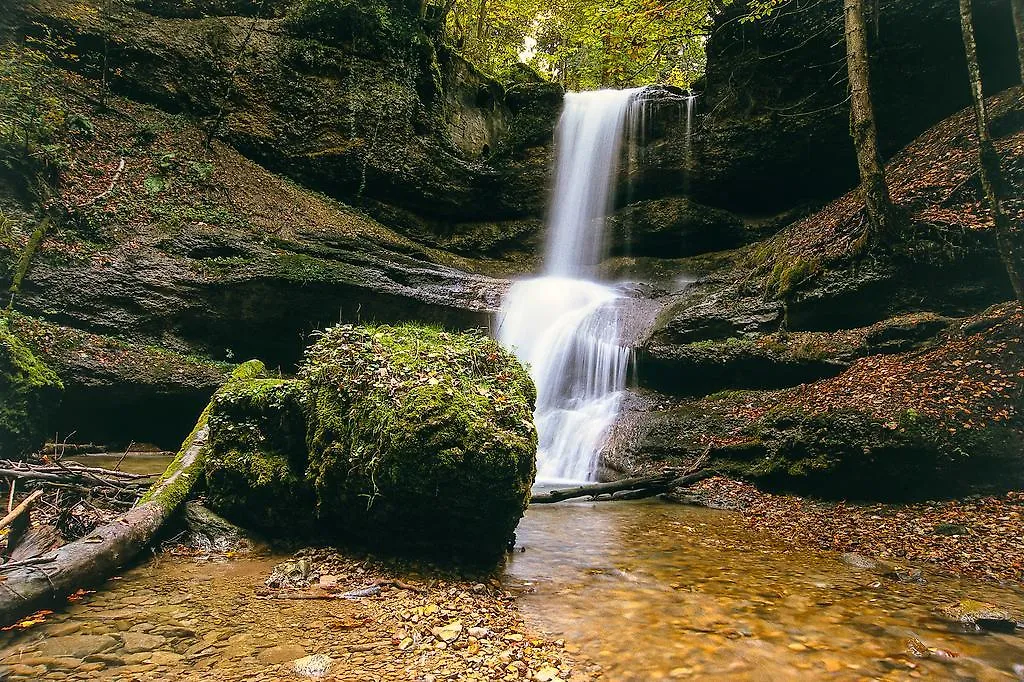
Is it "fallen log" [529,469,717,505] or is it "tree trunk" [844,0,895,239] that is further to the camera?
"tree trunk" [844,0,895,239]

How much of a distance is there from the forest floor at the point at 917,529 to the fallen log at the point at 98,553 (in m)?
6.06

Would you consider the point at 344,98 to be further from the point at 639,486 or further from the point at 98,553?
the point at 98,553

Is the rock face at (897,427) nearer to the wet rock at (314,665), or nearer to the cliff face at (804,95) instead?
the cliff face at (804,95)

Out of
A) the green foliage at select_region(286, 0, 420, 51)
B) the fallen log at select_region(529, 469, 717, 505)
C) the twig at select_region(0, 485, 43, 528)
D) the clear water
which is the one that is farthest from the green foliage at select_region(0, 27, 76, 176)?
the clear water

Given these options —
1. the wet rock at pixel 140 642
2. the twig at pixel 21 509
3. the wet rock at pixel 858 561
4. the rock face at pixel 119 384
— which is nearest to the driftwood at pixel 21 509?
the twig at pixel 21 509

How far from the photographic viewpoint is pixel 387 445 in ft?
12.8

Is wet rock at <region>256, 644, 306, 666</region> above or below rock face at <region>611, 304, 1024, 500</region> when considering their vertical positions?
below

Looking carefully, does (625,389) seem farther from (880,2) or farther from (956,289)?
(880,2)

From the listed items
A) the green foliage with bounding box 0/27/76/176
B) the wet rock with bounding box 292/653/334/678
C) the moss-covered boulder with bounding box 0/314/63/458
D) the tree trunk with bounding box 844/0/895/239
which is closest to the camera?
the wet rock with bounding box 292/653/334/678

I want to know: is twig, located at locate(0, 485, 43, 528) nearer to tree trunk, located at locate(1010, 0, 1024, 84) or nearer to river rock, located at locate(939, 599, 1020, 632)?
river rock, located at locate(939, 599, 1020, 632)

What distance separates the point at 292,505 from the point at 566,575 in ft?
7.96

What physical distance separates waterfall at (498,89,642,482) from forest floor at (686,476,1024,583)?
11.4 feet

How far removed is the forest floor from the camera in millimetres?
4762

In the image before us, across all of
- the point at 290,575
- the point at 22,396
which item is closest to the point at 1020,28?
the point at 290,575
